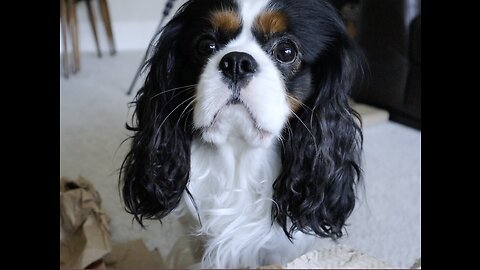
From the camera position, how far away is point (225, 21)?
2.86ft

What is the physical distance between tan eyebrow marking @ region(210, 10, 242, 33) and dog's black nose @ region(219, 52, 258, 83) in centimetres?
8

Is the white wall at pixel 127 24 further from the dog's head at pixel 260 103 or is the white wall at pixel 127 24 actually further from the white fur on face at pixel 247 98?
the white fur on face at pixel 247 98

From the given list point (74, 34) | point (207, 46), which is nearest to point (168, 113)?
point (207, 46)

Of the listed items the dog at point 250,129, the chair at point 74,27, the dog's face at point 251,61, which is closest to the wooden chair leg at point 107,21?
the chair at point 74,27

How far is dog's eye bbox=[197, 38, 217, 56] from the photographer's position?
89 centimetres

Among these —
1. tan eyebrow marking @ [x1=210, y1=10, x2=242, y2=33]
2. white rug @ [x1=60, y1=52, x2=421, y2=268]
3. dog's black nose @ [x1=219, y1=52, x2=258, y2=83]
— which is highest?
tan eyebrow marking @ [x1=210, y1=10, x2=242, y2=33]

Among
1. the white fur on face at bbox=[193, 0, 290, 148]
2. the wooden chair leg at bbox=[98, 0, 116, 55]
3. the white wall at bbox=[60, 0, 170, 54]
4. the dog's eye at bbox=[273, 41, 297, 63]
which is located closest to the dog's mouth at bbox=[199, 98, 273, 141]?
the white fur on face at bbox=[193, 0, 290, 148]

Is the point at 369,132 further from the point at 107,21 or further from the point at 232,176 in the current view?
the point at 107,21

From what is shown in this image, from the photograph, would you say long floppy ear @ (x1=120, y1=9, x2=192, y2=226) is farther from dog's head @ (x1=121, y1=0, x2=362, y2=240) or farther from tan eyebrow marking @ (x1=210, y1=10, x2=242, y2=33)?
tan eyebrow marking @ (x1=210, y1=10, x2=242, y2=33)

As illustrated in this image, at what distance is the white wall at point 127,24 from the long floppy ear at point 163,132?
2419 mm

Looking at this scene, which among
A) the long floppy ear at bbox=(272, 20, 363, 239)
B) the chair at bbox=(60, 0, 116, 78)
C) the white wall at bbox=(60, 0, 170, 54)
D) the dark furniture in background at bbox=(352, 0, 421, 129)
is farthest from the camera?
the white wall at bbox=(60, 0, 170, 54)

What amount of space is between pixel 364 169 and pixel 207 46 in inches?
34.6
